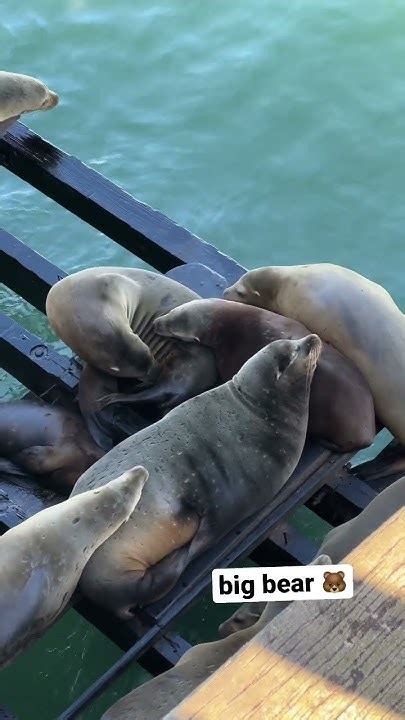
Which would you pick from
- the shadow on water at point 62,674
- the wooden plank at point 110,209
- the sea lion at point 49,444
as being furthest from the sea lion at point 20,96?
the shadow on water at point 62,674

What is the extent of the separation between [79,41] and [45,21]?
1.46ft

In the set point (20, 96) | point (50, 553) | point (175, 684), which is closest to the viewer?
point (175, 684)

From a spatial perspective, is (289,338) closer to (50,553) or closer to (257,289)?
(257,289)


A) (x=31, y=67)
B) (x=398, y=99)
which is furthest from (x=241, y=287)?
(x=31, y=67)

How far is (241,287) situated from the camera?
3984mm

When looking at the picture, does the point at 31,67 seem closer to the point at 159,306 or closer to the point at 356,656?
the point at 159,306

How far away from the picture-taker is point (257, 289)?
399 centimetres

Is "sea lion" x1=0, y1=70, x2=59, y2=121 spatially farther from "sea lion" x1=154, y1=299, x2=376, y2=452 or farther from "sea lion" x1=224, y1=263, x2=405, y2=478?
"sea lion" x1=224, y1=263, x2=405, y2=478

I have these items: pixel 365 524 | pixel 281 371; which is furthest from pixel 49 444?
pixel 365 524

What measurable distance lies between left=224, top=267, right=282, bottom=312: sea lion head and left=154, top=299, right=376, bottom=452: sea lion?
0.53ft

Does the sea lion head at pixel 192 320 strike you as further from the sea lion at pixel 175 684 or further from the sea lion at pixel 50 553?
the sea lion at pixel 175 684

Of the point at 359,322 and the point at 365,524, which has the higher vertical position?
the point at 359,322

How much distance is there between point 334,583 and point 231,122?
573cm

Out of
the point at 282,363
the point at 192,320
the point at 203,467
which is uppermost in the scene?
the point at 282,363
